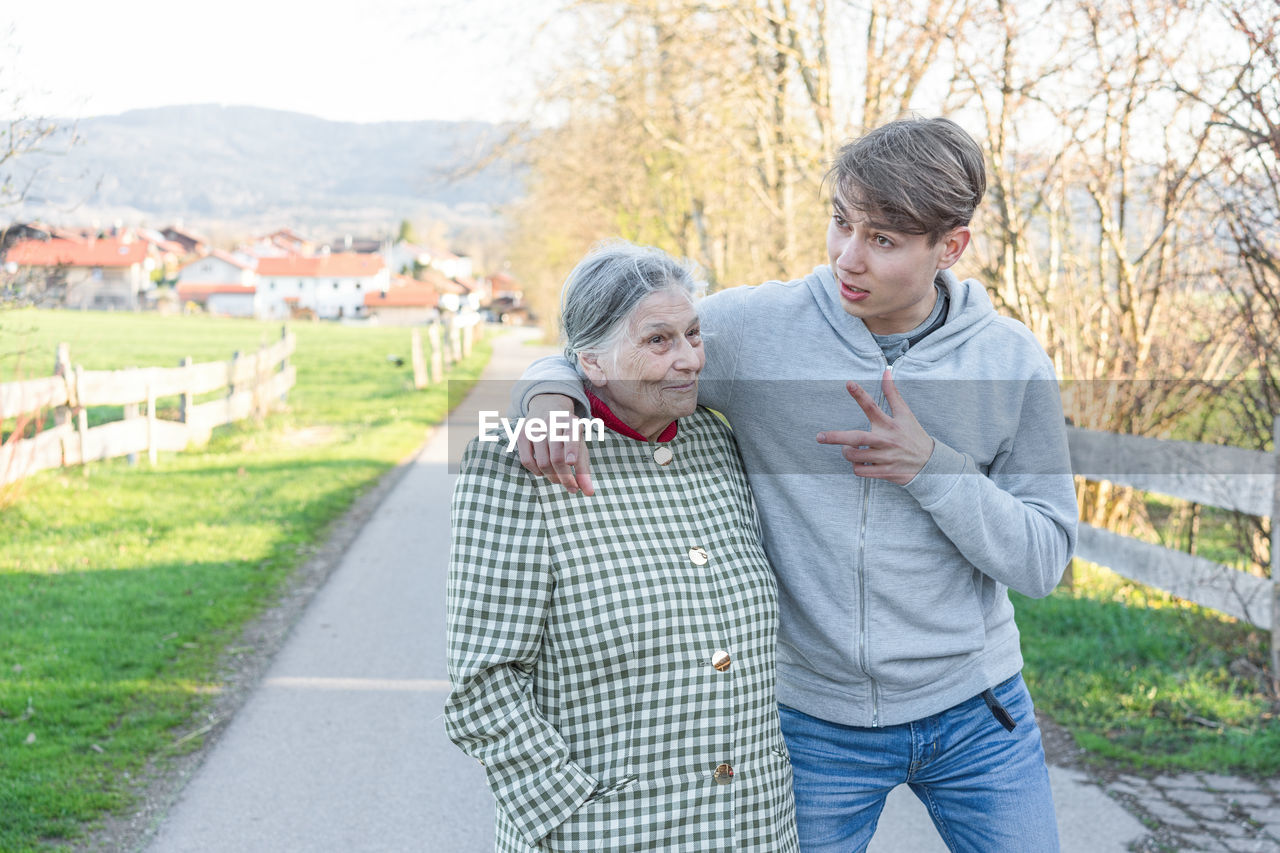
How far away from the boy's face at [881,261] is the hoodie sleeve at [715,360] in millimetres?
256

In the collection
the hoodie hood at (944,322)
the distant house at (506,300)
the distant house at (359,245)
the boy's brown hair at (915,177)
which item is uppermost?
the distant house at (359,245)

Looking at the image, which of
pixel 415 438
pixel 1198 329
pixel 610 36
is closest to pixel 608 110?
pixel 610 36

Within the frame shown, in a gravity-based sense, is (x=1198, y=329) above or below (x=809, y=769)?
above

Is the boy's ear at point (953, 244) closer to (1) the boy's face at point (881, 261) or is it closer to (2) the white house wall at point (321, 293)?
(1) the boy's face at point (881, 261)

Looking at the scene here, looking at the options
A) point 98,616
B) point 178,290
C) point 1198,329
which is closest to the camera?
point 98,616

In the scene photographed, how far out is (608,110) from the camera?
15000 mm

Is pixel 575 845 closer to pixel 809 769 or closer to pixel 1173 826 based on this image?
pixel 809 769

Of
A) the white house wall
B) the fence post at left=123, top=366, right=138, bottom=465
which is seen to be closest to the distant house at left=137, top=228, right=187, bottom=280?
the white house wall

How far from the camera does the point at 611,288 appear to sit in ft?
7.00

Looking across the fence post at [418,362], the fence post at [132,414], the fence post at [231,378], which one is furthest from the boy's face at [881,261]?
the fence post at [418,362]

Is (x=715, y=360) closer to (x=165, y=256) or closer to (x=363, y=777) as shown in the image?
(x=363, y=777)

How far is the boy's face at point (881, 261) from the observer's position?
2.10 meters

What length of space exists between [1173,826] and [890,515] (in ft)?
8.32

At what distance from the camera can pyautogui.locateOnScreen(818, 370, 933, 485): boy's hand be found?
2.01 meters
